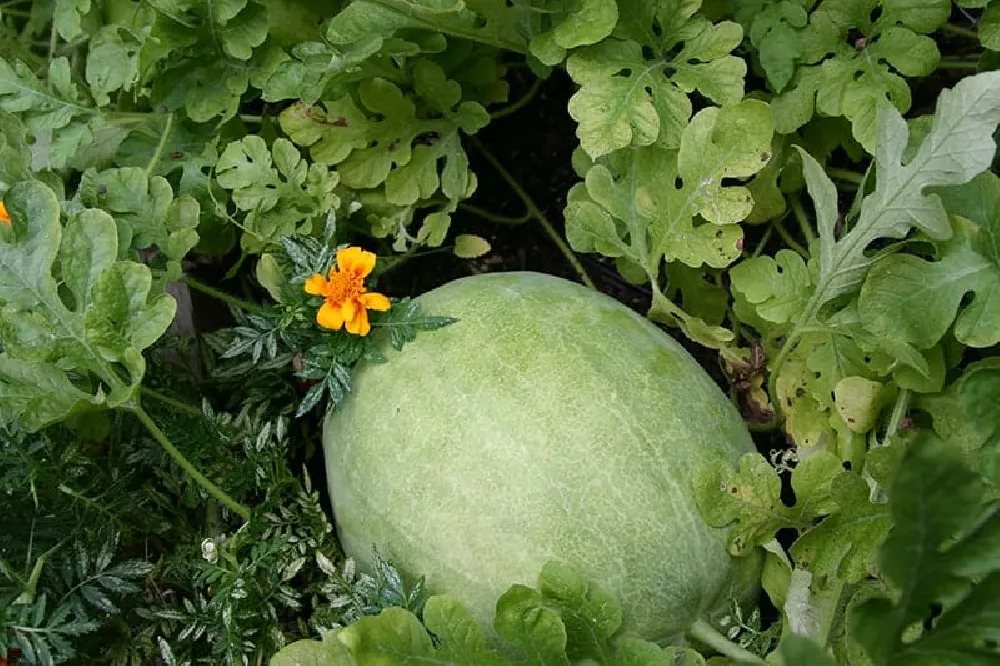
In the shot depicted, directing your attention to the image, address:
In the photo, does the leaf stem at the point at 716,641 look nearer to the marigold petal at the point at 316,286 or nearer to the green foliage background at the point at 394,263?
the green foliage background at the point at 394,263

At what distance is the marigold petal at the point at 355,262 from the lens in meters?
1.52

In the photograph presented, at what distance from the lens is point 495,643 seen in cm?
147

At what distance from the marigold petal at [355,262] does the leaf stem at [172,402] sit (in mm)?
352

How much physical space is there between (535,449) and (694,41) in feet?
2.39

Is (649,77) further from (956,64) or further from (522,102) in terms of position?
(956,64)

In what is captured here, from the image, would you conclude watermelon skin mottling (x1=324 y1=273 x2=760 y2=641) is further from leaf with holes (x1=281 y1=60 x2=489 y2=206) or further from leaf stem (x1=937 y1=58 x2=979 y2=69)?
leaf stem (x1=937 y1=58 x2=979 y2=69)

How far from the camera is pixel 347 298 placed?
1.51m

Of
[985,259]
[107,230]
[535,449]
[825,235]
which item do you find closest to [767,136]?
[825,235]

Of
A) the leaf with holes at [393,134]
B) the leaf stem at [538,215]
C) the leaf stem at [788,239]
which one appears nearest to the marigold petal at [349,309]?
the leaf with holes at [393,134]

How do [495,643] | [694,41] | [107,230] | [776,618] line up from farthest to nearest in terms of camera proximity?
[776,618], [694,41], [495,643], [107,230]

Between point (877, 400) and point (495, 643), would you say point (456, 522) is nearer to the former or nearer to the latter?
point (495, 643)

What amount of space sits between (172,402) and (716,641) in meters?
0.93

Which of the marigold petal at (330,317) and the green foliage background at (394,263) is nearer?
the green foliage background at (394,263)

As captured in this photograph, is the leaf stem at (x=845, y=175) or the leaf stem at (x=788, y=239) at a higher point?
the leaf stem at (x=845, y=175)
